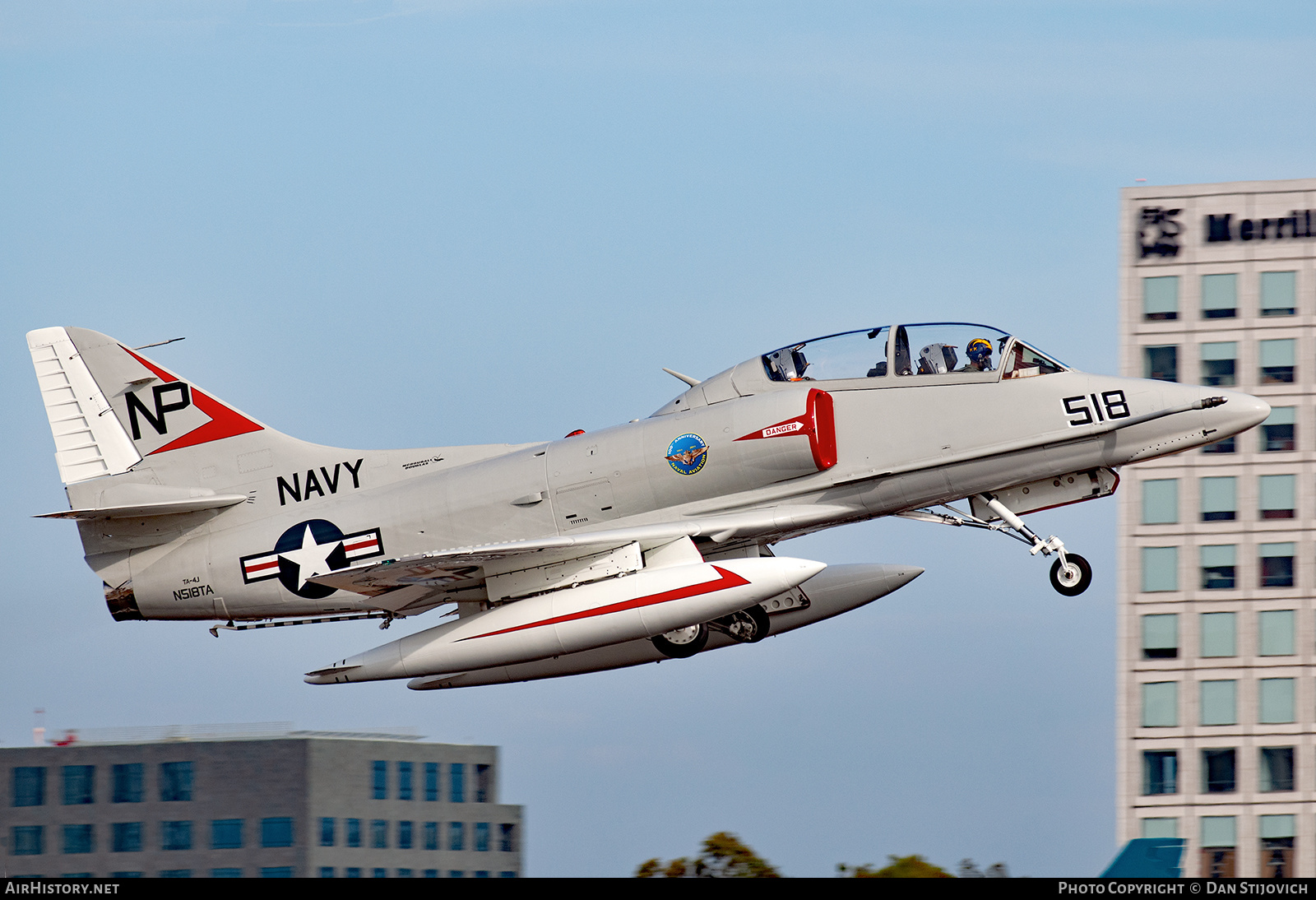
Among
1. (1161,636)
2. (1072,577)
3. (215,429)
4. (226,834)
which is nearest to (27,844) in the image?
(226,834)

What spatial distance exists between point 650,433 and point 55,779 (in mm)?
62548

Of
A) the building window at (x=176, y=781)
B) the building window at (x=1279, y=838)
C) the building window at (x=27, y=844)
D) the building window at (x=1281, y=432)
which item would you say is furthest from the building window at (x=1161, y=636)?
the building window at (x=27, y=844)

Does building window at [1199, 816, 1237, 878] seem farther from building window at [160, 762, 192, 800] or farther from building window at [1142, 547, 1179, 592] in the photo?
building window at [160, 762, 192, 800]

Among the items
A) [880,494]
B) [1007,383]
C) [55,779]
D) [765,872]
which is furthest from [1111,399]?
[55,779]

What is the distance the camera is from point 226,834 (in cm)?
7094

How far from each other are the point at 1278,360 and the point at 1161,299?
4.95 meters

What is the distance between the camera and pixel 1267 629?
193ft

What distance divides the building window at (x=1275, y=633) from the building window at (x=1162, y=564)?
340 cm

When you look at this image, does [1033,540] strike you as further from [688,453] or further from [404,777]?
[404,777]

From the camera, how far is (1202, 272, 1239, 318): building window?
5988 cm
